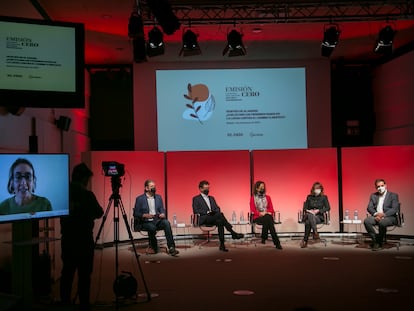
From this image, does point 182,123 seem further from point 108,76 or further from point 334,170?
point 334,170

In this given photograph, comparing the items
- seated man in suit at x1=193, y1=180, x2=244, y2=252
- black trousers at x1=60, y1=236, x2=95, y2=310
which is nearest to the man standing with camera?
black trousers at x1=60, y1=236, x2=95, y2=310

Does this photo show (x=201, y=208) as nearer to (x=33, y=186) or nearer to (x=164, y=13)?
(x=164, y=13)

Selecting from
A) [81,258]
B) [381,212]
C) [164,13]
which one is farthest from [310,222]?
[81,258]

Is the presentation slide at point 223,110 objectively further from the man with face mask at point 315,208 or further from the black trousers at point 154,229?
the black trousers at point 154,229

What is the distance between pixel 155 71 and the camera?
10.9m

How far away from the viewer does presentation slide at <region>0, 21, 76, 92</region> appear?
4.91 meters

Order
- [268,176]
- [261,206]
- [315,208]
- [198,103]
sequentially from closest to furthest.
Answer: [315,208]
[261,206]
[268,176]
[198,103]

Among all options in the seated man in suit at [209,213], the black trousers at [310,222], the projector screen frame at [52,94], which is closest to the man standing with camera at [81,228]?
the projector screen frame at [52,94]

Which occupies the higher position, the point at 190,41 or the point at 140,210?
the point at 190,41

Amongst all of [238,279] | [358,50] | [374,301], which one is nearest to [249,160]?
[358,50]

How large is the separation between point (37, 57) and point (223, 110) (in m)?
5.94

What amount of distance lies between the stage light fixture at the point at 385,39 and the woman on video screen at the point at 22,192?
606 cm

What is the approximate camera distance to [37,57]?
5.11 metres

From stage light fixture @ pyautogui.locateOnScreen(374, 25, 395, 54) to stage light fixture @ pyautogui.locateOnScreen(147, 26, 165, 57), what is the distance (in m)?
3.53
